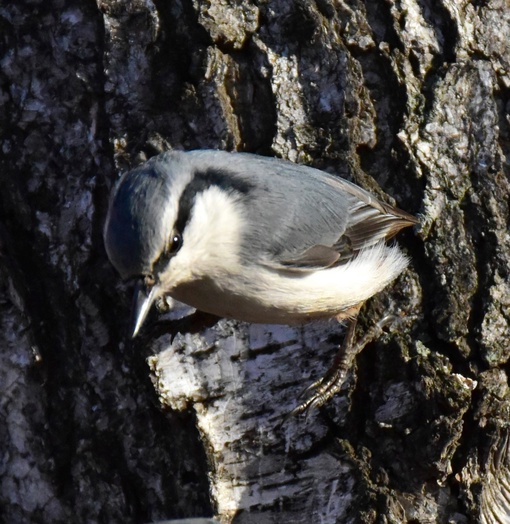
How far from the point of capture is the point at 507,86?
3701mm

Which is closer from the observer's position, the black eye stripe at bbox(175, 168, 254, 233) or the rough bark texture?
the black eye stripe at bbox(175, 168, 254, 233)

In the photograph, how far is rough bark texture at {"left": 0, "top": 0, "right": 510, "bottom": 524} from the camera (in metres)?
3.31

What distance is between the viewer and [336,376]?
130 inches

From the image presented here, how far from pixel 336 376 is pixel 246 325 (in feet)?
1.31

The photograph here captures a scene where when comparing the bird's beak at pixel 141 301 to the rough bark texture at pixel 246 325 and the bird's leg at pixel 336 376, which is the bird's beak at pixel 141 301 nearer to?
the rough bark texture at pixel 246 325

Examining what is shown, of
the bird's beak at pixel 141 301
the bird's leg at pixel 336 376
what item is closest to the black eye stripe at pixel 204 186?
the bird's beak at pixel 141 301

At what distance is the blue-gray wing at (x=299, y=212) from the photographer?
334 centimetres

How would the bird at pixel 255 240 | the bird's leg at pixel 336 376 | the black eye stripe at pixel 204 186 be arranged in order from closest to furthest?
1. the bird at pixel 255 240
2. the black eye stripe at pixel 204 186
3. the bird's leg at pixel 336 376

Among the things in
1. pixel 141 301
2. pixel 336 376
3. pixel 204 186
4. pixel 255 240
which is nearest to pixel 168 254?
pixel 141 301

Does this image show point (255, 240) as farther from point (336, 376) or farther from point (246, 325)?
point (336, 376)

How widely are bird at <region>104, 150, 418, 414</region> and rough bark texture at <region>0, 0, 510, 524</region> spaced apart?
106 mm

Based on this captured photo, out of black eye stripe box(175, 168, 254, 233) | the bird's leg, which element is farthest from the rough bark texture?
black eye stripe box(175, 168, 254, 233)

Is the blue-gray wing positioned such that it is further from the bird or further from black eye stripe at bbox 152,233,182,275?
black eye stripe at bbox 152,233,182,275

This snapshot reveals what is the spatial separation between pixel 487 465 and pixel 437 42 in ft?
5.15
